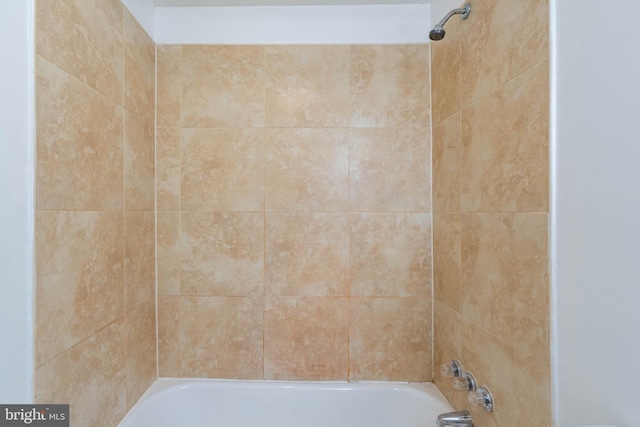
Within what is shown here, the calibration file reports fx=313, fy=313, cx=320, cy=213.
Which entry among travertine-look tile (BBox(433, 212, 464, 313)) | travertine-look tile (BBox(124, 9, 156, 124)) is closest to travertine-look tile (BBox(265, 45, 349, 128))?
travertine-look tile (BBox(124, 9, 156, 124))

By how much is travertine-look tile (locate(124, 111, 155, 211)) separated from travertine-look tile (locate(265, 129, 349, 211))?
527mm

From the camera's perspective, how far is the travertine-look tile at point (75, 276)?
2.69 ft

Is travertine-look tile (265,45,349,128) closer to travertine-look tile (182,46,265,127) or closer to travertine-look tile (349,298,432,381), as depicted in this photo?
travertine-look tile (182,46,265,127)

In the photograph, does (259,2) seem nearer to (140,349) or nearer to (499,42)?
(499,42)

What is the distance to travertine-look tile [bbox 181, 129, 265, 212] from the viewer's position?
1.47 meters

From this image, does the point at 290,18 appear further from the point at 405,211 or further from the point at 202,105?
the point at 405,211

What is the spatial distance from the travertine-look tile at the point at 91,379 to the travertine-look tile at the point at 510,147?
1.36 m

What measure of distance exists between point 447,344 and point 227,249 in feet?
3.49

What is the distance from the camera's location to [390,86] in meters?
1.48

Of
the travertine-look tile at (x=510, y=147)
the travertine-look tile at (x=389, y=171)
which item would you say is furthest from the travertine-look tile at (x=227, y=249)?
the travertine-look tile at (x=510, y=147)

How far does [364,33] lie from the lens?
1.48 meters

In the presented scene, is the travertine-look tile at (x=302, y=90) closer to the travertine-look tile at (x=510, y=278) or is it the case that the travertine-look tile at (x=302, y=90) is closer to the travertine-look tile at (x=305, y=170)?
the travertine-look tile at (x=305, y=170)

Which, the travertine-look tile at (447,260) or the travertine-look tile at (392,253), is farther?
the travertine-look tile at (392,253)

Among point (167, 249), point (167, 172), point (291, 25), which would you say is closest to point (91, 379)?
point (167, 249)
